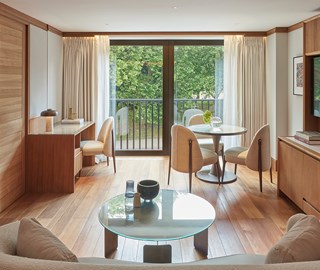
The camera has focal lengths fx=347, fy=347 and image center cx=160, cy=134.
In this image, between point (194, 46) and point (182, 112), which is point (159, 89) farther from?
point (194, 46)

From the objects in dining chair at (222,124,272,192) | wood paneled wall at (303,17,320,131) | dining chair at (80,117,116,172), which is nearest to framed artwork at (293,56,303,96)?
wood paneled wall at (303,17,320,131)

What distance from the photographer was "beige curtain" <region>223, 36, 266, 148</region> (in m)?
5.96

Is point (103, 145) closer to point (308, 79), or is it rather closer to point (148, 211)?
point (148, 211)

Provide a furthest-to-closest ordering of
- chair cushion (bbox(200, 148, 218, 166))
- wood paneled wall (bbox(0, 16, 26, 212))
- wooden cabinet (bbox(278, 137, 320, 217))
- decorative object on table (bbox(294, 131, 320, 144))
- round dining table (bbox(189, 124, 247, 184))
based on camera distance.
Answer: round dining table (bbox(189, 124, 247, 184)), chair cushion (bbox(200, 148, 218, 166)), wood paneled wall (bbox(0, 16, 26, 212)), decorative object on table (bbox(294, 131, 320, 144)), wooden cabinet (bbox(278, 137, 320, 217))

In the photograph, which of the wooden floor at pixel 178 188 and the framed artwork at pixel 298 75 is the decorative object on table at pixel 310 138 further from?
the framed artwork at pixel 298 75

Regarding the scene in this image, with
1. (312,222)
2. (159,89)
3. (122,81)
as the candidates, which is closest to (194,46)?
(159,89)

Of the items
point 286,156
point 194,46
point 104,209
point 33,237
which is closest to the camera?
point 33,237

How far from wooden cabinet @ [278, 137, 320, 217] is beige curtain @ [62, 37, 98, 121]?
132 inches

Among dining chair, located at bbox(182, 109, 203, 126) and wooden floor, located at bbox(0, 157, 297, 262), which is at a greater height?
dining chair, located at bbox(182, 109, 203, 126)

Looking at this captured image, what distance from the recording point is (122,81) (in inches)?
252

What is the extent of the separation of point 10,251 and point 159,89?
5230 mm

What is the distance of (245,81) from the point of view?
6012mm

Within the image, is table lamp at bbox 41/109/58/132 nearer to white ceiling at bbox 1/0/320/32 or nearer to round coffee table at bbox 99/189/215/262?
white ceiling at bbox 1/0/320/32

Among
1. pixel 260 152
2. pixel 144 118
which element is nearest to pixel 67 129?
pixel 144 118
